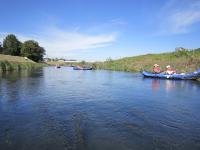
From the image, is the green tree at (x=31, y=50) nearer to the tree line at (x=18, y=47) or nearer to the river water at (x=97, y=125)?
the tree line at (x=18, y=47)

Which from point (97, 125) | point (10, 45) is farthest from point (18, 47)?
point (97, 125)

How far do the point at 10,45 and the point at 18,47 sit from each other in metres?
4.74

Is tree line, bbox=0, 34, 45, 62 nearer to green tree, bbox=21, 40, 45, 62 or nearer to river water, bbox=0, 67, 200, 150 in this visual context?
green tree, bbox=21, 40, 45, 62

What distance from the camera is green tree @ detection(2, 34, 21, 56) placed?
339 feet

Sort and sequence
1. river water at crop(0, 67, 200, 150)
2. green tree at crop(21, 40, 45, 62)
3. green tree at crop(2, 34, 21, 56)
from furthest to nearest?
1. green tree at crop(21, 40, 45, 62)
2. green tree at crop(2, 34, 21, 56)
3. river water at crop(0, 67, 200, 150)

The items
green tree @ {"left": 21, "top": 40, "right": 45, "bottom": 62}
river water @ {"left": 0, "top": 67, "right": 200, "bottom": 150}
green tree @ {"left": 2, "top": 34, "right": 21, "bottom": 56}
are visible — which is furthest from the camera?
green tree @ {"left": 21, "top": 40, "right": 45, "bottom": 62}

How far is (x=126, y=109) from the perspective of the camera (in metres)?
15.2

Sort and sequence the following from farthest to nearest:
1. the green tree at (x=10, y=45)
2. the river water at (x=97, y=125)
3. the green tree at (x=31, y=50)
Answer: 1. the green tree at (x=31, y=50)
2. the green tree at (x=10, y=45)
3. the river water at (x=97, y=125)

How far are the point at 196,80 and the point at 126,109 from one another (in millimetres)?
27449

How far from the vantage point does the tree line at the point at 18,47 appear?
340 feet

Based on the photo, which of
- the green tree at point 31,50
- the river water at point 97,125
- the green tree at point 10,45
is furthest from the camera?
the green tree at point 31,50

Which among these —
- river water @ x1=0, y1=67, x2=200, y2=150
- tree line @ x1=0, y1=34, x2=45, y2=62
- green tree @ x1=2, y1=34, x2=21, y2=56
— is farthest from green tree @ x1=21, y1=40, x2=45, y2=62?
river water @ x1=0, y1=67, x2=200, y2=150

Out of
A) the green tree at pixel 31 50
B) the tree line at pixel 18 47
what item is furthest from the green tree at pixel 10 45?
the green tree at pixel 31 50

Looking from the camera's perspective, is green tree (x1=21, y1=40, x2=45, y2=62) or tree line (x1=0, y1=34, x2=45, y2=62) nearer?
tree line (x1=0, y1=34, x2=45, y2=62)
